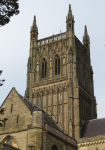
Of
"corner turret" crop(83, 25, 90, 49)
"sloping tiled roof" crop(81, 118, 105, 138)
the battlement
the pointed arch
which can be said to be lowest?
Result: the pointed arch

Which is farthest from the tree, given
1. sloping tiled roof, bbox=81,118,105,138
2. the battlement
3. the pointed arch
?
the battlement

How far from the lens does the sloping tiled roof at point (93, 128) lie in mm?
44297

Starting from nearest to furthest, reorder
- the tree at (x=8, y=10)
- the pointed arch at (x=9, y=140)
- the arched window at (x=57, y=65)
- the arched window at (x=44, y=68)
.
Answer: the tree at (x=8, y=10) < the pointed arch at (x=9, y=140) < the arched window at (x=57, y=65) < the arched window at (x=44, y=68)

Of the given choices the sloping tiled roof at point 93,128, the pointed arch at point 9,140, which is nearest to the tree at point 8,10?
the pointed arch at point 9,140

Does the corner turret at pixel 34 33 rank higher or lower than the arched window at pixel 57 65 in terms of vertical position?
higher

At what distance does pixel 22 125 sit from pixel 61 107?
17156 mm

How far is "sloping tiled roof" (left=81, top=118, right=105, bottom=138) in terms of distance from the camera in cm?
4430

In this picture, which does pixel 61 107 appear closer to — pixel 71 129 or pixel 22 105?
pixel 71 129

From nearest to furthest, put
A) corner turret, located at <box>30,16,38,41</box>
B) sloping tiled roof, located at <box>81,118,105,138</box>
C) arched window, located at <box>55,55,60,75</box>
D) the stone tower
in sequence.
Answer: sloping tiled roof, located at <box>81,118,105,138</box> → the stone tower → arched window, located at <box>55,55,60,75</box> → corner turret, located at <box>30,16,38,41</box>

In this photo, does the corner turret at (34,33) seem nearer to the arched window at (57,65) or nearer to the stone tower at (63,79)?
the stone tower at (63,79)

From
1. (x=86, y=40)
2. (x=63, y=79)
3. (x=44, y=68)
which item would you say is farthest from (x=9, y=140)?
(x=86, y=40)

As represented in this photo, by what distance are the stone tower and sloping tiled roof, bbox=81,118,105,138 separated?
1140 mm

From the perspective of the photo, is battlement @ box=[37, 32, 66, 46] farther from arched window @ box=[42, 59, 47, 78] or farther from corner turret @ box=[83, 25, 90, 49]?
corner turret @ box=[83, 25, 90, 49]

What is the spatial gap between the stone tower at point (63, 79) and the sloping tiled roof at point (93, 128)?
1.14 m
